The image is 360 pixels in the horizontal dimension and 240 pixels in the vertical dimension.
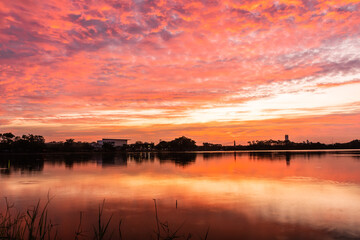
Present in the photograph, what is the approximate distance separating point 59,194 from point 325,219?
712 inches

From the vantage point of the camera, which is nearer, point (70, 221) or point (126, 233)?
point (126, 233)

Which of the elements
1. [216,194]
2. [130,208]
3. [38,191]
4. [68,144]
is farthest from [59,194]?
[68,144]

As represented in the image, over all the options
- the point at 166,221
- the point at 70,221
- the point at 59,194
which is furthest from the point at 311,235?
the point at 59,194

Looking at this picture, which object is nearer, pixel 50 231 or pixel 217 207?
pixel 50 231

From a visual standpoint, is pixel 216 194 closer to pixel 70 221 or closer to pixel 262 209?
pixel 262 209

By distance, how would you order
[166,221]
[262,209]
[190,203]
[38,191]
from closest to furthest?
[166,221], [262,209], [190,203], [38,191]

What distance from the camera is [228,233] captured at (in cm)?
1201

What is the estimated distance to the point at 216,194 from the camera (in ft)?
67.1

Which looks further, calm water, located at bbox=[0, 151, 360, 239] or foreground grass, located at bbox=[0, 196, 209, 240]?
calm water, located at bbox=[0, 151, 360, 239]

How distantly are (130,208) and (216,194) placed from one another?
23.3 feet

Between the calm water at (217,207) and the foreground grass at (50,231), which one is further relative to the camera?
the calm water at (217,207)

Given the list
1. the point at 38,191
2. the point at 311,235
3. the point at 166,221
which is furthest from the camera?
the point at 38,191

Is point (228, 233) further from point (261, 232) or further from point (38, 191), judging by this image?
point (38, 191)

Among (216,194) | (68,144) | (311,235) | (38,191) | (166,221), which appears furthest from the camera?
(68,144)
